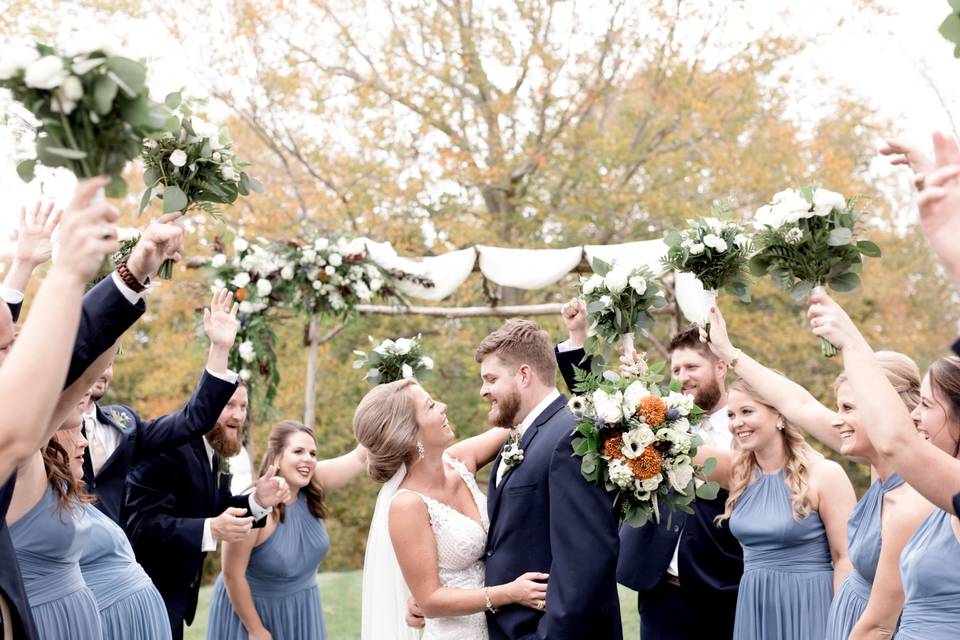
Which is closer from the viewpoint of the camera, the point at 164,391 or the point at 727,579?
the point at 727,579

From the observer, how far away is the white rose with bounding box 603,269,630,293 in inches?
193

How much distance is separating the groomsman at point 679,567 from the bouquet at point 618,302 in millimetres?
230

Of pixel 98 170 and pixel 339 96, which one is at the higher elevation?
pixel 339 96

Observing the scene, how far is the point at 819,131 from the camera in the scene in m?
17.3

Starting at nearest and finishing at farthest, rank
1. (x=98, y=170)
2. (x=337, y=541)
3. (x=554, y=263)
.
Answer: (x=98, y=170) < (x=554, y=263) < (x=337, y=541)

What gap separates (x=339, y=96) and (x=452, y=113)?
1.82 m

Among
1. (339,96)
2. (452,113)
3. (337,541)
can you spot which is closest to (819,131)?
(452,113)

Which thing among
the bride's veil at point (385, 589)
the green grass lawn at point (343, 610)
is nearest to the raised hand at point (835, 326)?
the bride's veil at point (385, 589)

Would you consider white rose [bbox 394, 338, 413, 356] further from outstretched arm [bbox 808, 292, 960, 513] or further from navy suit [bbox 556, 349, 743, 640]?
outstretched arm [bbox 808, 292, 960, 513]

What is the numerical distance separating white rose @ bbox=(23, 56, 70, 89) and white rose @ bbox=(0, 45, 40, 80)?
30 mm

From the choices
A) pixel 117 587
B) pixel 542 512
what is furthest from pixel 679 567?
pixel 117 587

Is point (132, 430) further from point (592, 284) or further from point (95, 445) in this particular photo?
point (592, 284)

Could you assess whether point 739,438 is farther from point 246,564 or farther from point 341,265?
point 341,265

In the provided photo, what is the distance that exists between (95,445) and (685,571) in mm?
3194
